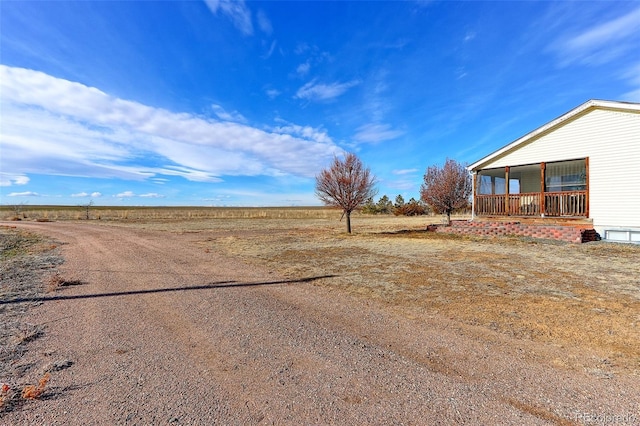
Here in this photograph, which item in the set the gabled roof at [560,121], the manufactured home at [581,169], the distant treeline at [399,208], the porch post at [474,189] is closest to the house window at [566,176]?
the manufactured home at [581,169]

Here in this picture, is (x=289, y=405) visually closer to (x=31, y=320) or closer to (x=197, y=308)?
(x=197, y=308)

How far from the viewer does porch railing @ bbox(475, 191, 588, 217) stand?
1373 cm

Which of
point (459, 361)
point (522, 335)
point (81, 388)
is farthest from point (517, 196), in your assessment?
point (81, 388)

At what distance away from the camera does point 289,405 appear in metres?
2.54

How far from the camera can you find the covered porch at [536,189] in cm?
1398

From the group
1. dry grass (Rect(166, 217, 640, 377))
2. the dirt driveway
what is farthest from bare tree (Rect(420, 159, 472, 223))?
the dirt driveway

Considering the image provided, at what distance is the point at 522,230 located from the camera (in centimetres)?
1494

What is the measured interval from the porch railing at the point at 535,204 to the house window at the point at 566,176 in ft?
3.45

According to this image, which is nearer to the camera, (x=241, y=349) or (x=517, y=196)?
(x=241, y=349)

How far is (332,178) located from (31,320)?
16.2 meters

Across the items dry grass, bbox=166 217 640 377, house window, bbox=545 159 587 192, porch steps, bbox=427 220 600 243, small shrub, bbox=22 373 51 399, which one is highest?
house window, bbox=545 159 587 192

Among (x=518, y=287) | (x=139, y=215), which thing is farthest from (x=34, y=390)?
(x=139, y=215)

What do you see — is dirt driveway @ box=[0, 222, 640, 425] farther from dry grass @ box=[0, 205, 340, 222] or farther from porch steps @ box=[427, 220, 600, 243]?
dry grass @ box=[0, 205, 340, 222]

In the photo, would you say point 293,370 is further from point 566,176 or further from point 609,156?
point 566,176
